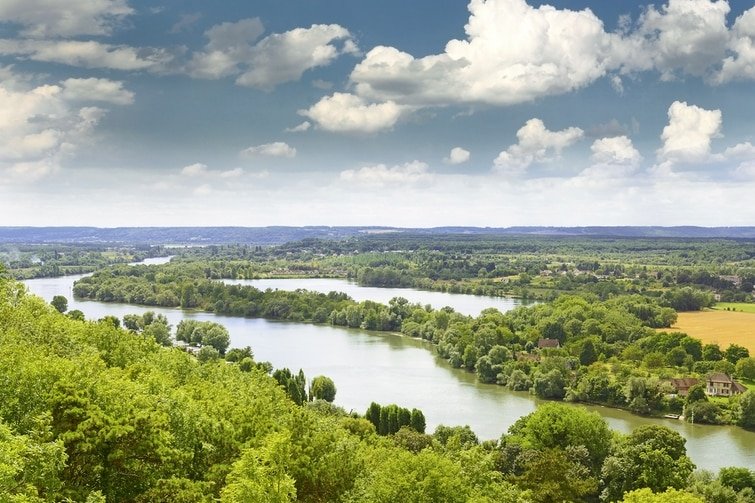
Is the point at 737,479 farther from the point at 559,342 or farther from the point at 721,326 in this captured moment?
the point at 721,326

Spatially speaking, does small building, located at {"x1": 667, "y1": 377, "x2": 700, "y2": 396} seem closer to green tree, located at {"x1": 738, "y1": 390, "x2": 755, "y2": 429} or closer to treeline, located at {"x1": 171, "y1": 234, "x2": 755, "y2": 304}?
green tree, located at {"x1": 738, "y1": 390, "x2": 755, "y2": 429}

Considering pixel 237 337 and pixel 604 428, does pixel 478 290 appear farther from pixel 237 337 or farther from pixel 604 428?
pixel 604 428

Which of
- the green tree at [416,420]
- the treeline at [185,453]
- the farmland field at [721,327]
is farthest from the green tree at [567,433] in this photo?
the farmland field at [721,327]

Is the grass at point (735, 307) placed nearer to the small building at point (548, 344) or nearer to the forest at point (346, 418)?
the forest at point (346, 418)

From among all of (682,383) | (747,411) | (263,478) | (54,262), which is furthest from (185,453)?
(54,262)

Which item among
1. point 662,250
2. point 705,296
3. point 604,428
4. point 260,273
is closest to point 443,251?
point 662,250

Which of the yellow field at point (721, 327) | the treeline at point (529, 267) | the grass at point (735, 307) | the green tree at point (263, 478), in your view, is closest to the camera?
the green tree at point (263, 478)

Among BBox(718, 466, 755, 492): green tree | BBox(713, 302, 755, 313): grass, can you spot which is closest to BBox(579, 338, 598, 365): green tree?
BBox(718, 466, 755, 492): green tree
